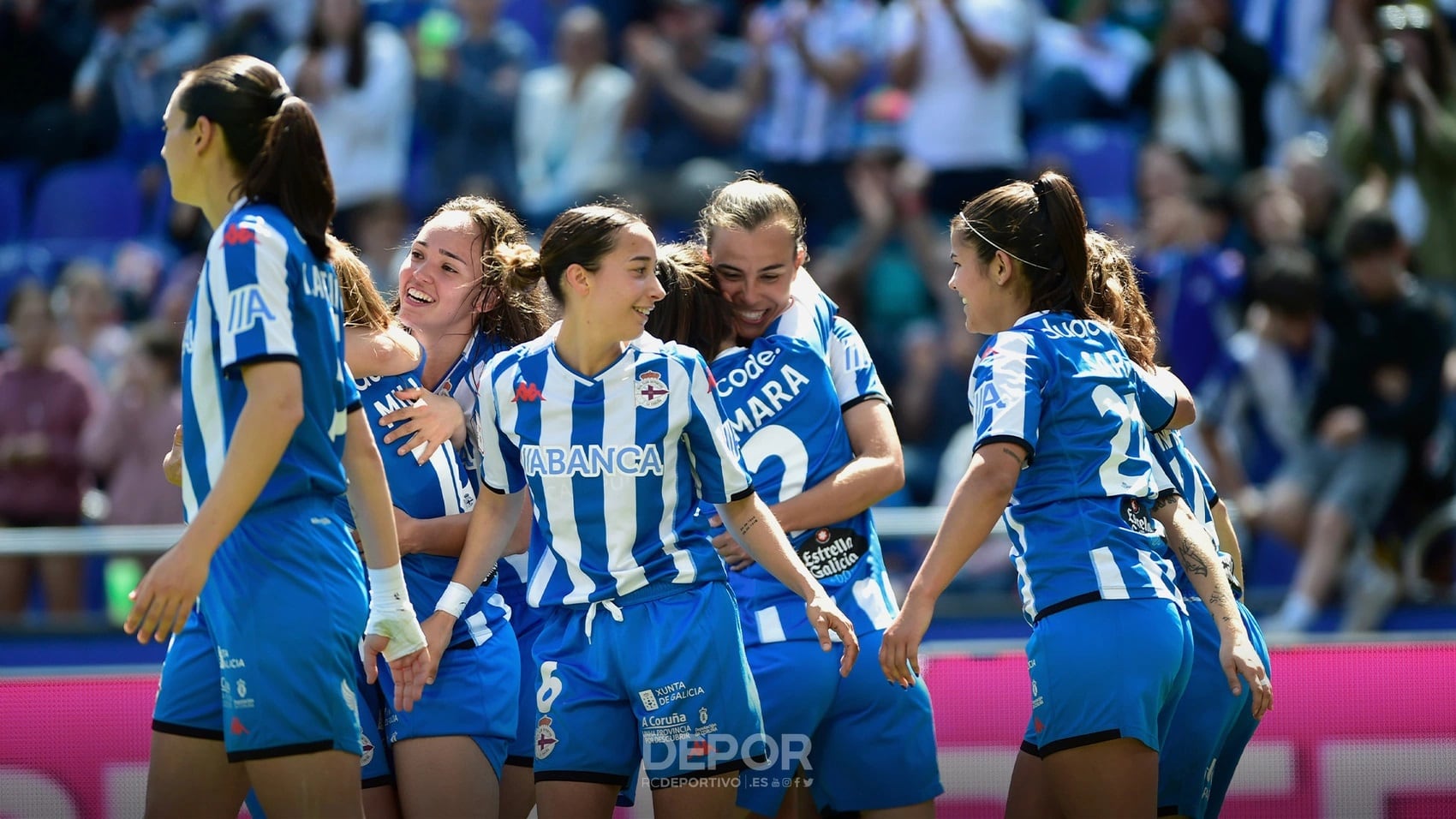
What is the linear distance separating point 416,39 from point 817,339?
7.62m

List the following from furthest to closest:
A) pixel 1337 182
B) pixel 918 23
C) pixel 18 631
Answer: pixel 918 23 → pixel 1337 182 → pixel 18 631

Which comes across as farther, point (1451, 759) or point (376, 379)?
point (1451, 759)

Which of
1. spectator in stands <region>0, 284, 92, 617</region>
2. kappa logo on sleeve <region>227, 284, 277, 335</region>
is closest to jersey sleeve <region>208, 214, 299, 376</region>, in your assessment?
kappa logo on sleeve <region>227, 284, 277, 335</region>

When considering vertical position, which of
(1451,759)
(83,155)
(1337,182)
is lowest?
(1451,759)

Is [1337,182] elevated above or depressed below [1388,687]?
above

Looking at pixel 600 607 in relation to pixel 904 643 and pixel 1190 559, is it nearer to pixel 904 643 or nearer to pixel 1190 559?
pixel 904 643

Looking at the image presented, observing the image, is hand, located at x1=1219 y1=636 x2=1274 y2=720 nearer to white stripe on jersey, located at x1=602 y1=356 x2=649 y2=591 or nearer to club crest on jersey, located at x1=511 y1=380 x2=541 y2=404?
white stripe on jersey, located at x1=602 y1=356 x2=649 y2=591

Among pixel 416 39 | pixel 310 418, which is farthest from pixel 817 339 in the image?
pixel 416 39

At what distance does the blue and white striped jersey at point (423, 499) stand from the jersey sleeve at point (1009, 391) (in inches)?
54.8

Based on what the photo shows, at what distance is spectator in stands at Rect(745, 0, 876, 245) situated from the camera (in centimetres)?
1004

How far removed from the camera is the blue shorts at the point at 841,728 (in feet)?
13.4

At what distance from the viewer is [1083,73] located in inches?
396

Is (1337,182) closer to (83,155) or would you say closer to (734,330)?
(734,330)

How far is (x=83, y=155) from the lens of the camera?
1141 centimetres
